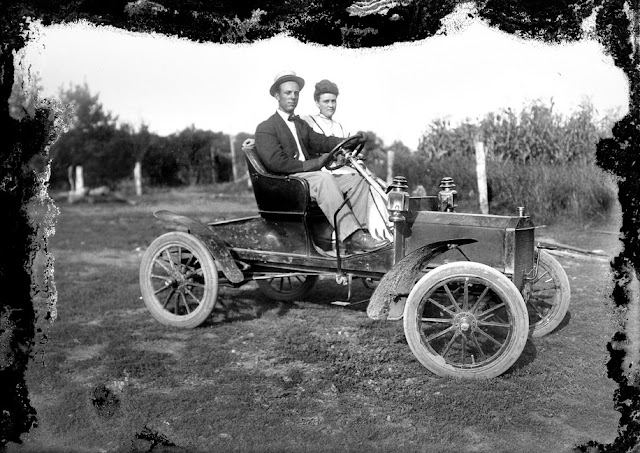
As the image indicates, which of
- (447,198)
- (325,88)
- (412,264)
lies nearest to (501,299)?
(412,264)

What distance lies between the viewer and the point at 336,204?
4344 mm

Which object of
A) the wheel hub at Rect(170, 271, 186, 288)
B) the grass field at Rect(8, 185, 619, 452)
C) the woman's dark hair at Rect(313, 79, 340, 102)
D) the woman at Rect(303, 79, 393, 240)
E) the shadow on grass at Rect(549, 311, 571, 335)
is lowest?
the grass field at Rect(8, 185, 619, 452)

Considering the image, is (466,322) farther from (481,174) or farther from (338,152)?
(481,174)

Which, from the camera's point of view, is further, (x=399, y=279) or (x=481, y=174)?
(x=481, y=174)

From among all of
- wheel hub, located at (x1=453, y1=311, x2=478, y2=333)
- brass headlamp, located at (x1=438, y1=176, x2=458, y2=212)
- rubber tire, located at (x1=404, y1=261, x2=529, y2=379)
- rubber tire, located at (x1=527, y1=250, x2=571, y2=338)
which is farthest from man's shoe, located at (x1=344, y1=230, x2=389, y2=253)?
rubber tire, located at (x1=527, y1=250, x2=571, y2=338)

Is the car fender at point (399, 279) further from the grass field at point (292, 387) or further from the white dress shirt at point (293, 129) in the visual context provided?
the white dress shirt at point (293, 129)

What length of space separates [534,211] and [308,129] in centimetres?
498

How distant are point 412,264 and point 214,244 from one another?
183 centimetres

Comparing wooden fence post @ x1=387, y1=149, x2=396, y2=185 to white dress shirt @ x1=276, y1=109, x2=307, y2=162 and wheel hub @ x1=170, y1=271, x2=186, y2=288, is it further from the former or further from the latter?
wheel hub @ x1=170, y1=271, x2=186, y2=288

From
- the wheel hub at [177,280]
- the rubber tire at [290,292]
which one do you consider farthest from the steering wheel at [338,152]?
the rubber tire at [290,292]

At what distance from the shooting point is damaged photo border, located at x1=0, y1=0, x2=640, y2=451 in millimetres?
2477

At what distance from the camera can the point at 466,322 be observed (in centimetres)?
376

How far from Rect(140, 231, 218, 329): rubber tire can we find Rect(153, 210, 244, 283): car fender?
0.17 ft

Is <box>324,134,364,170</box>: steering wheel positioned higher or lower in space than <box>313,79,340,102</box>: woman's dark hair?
lower
